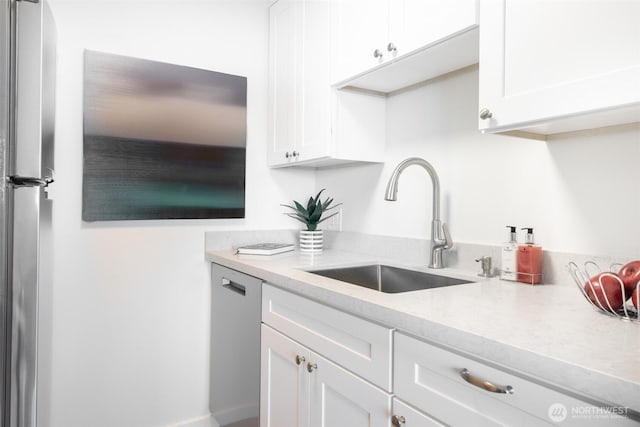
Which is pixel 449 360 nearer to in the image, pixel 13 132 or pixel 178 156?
pixel 13 132

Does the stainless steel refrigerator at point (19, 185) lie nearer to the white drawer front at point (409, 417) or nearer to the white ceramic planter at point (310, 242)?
the white drawer front at point (409, 417)

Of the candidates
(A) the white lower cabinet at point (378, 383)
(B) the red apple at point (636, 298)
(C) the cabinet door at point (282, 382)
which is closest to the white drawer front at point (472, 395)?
(A) the white lower cabinet at point (378, 383)

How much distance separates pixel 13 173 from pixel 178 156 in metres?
1.12

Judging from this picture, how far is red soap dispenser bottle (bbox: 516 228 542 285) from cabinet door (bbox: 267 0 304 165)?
3.97 feet

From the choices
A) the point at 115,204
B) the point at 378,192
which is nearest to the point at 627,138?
the point at 378,192

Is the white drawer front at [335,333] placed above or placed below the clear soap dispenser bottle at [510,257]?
below

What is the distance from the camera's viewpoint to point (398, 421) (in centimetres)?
101

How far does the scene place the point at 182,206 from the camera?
2109 millimetres

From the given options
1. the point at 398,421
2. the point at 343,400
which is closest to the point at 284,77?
the point at 343,400

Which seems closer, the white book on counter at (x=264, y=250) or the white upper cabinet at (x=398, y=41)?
the white upper cabinet at (x=398, y=41)

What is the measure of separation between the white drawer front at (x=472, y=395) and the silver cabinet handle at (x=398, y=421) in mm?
48

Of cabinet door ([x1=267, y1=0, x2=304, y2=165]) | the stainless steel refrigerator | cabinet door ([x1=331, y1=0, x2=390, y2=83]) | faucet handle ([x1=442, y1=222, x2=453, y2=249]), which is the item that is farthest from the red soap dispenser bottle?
the stainless steel refrigerator

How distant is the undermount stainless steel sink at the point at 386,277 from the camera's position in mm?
1662

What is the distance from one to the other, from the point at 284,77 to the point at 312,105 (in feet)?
1.14
